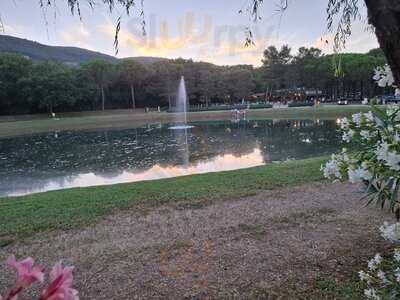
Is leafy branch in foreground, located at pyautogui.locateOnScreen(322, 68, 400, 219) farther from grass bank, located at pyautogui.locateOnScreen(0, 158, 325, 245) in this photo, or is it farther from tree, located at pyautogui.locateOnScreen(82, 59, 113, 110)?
tree, located at pyautogui.locateOnScreen(82, 59, 113, 110)

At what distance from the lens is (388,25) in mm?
1164

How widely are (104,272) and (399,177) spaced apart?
3.00 meters

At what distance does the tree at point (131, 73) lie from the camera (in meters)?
53.9

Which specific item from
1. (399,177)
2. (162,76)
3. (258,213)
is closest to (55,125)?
(162,76)

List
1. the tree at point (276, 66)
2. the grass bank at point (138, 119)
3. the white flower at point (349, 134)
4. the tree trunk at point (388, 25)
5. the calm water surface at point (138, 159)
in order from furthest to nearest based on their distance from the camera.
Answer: the tree at point (276, 66) → the grass bank at point (138, 119) → the calm water surface at point (138, 159) → the white flower at point (349, 134) → the tree trunk at point (388, 25)

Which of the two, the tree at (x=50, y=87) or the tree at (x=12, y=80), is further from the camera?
the tree at (x=50, y=87)

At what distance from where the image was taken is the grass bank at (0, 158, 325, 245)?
5285 mm

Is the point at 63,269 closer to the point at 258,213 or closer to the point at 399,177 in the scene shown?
the point at 399,177

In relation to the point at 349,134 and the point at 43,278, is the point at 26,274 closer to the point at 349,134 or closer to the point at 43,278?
the point at 43,278

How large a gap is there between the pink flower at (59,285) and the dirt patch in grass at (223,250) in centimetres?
263

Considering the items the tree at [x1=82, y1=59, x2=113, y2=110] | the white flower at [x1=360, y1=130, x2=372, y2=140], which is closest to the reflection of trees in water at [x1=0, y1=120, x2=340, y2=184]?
the white flower at [x1=360, y1=130, x2=372, y2=140]

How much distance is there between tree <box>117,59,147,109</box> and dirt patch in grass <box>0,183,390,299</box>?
5072cm

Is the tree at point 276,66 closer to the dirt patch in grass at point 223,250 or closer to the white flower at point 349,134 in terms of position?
the dirt patch in grass at point 223,250

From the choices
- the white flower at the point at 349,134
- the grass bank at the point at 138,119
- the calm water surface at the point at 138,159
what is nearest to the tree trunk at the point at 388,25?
the white flower at the point at 349,134
